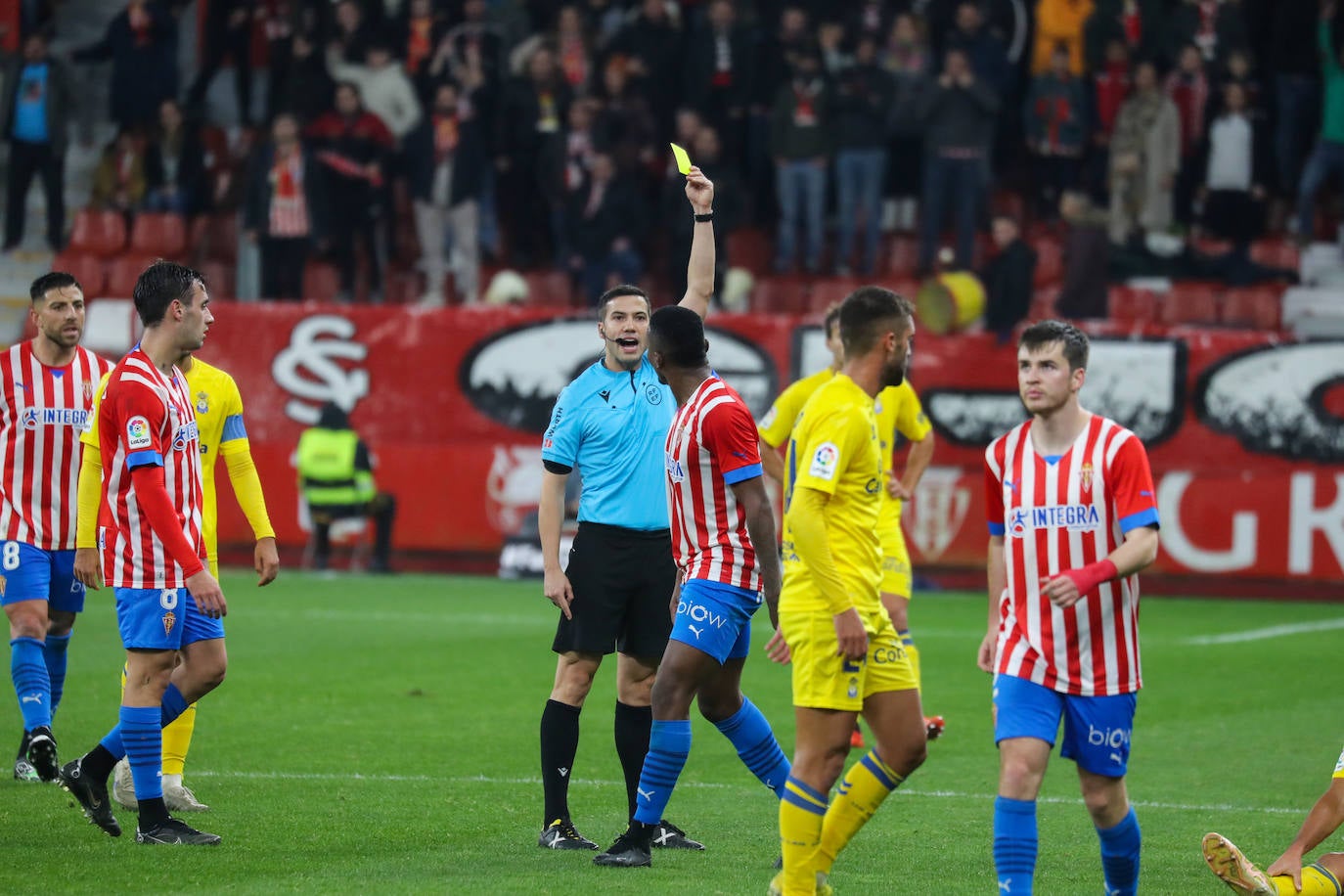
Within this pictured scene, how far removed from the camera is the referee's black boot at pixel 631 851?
22.4 ft

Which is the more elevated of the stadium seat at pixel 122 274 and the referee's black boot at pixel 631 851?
the stadium seat at pixel 122 274

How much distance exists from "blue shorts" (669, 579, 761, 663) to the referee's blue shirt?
0.70 meters

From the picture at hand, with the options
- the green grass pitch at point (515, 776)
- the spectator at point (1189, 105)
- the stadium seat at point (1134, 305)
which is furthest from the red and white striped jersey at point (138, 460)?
the spectator at point (1189, 105)

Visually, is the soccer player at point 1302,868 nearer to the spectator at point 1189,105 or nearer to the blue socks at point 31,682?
the blue socks at point 31,682

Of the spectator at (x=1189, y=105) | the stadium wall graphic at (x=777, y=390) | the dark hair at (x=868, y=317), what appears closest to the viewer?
the dark hair at (x=868, y=317)

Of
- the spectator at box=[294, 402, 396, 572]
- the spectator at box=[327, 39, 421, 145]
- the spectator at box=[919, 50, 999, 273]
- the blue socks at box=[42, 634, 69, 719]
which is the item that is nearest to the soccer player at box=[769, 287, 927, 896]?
the blue socks at box=[42, 634, 69, 719]

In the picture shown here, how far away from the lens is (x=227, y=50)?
23328 mm

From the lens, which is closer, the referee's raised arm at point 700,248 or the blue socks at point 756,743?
the blue socks at point 756,743

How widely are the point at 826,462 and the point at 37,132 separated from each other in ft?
59.5

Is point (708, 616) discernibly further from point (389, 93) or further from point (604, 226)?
point (389, 93)

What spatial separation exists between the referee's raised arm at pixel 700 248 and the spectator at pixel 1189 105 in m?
14.5

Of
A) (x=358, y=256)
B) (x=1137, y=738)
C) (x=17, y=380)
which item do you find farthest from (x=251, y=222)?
(x=1137, y=738)

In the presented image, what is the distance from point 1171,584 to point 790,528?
13103 mm

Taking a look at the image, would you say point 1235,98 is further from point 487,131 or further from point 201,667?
point 201,667
